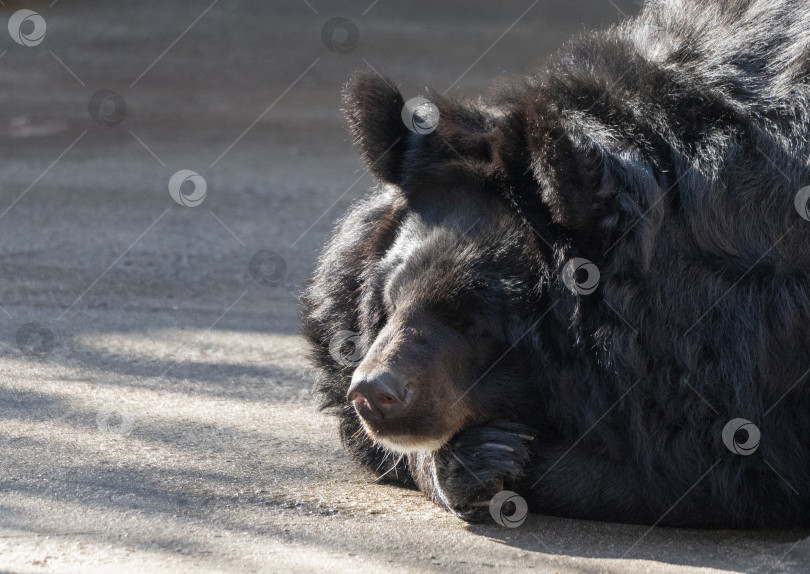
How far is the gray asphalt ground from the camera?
10.9 feet

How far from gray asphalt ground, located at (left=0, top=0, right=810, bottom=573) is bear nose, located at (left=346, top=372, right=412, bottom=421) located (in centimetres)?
40

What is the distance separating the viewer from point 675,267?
3557 mm

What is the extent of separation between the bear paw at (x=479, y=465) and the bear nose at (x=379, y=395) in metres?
0.38

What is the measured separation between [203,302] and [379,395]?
3.65 m

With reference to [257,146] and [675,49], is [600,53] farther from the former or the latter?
[257,146]

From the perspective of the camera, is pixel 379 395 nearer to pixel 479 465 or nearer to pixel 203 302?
pixel 479 465

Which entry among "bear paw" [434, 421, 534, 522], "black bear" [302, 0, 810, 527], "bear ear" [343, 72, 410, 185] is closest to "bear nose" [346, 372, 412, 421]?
"black bear" [302, 0, 810, 527]

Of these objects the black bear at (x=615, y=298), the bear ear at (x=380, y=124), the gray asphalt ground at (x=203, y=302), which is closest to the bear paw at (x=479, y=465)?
the black bear at (x=615, y=298)

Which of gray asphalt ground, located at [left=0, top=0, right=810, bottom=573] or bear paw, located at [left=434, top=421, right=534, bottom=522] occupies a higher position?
bear paw, located at [left=434, top=421, right=534, bottom=522]

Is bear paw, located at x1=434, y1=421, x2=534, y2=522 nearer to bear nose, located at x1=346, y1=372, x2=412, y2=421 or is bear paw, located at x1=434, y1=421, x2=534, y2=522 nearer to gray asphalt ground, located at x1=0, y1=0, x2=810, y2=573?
gray asphalt ground, located at x1=0, y1=0, x2=810, y2=573

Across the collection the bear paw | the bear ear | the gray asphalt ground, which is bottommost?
the gray asphalt ground

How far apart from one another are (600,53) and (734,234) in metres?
1.03

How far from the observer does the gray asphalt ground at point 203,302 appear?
3.31 m

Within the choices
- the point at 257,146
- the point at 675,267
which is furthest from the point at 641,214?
the point at 257,146
